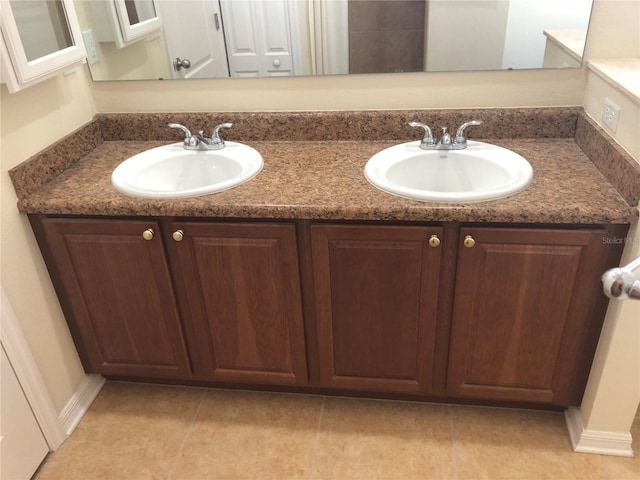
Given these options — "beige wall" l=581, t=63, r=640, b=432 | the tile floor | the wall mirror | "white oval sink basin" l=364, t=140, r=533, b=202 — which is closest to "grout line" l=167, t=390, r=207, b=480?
the tile floor

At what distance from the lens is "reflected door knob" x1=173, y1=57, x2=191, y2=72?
1.79 meters

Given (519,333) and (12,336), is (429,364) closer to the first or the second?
(519,333)

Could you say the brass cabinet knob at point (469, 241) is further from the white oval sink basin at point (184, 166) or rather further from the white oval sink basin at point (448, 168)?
the white oval sink basin at point (184, 166)

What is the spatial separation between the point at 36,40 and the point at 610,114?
164 centimetres

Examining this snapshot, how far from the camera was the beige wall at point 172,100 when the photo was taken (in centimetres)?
150

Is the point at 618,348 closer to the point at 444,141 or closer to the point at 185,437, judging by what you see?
the point at 444,141

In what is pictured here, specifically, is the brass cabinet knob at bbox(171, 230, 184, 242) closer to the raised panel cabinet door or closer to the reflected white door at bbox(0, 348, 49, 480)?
the raised panel cabinet door

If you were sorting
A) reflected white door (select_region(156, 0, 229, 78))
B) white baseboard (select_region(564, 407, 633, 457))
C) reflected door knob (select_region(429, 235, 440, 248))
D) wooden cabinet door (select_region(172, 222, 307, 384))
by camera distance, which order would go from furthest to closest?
1. reflected white door (select_region(156, 0, 229, 78))
2. white baseboard (select_region(564, 407, 633, 457))
3. wooden cabinet door (select_region(172, 222, 307, 384))
4. reflected door knob (select_region(429, 235, 440, 248))

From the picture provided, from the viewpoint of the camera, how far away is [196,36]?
174 centimetres

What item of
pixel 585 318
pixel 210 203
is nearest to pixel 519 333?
pixel 585 318

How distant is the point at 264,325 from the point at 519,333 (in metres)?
0.78

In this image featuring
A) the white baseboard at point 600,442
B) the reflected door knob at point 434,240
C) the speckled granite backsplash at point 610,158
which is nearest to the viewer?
the speckled granite backsplash at point 610,158

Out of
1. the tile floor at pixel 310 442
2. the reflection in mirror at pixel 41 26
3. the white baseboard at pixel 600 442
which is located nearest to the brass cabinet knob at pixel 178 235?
the reflection in mirror at pixel 41 26

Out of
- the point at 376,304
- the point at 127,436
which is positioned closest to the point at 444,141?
the point at 376,304
